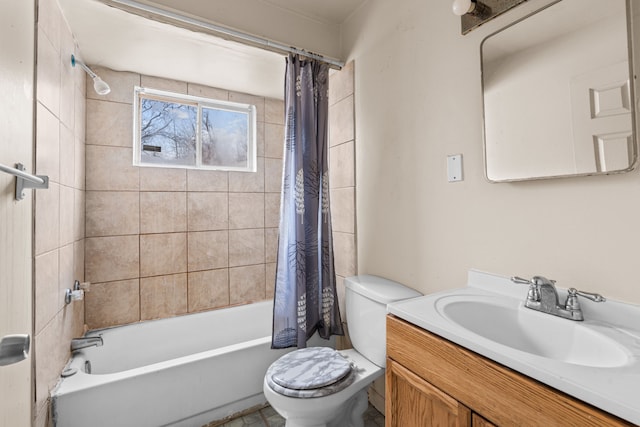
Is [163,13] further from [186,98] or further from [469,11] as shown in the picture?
[469,11]

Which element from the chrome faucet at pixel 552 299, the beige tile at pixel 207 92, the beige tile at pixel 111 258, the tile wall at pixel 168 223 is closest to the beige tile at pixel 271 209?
the tile wall at pixel 168 223

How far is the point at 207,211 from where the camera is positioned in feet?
7.54

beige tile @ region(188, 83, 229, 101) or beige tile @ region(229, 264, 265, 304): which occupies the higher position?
beige tile @ region(188, 83, 229, 101)

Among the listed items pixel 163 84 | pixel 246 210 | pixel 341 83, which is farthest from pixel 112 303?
pixel 341 83

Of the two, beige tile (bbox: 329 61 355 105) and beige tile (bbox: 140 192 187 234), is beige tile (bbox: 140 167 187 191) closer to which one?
beige tile (bbox: 140 192 187 234)

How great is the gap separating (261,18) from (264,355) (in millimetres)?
1952

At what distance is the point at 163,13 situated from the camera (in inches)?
54.7

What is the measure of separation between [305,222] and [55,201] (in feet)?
4.06

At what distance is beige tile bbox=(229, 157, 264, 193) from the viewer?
2.40 m

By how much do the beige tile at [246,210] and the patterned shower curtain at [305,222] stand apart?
2.90 feet

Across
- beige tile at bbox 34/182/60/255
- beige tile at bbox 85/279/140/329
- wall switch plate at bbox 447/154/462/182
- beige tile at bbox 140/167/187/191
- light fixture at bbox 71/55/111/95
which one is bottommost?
beige tile at bbox 85/279/140/329

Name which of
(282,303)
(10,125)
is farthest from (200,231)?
(10,125)

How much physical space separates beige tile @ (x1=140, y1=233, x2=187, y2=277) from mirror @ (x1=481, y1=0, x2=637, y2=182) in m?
2.08

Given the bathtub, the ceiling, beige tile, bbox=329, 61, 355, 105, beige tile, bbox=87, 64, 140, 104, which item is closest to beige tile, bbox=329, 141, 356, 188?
beige tile, bbox=329, 61, 355, 105
